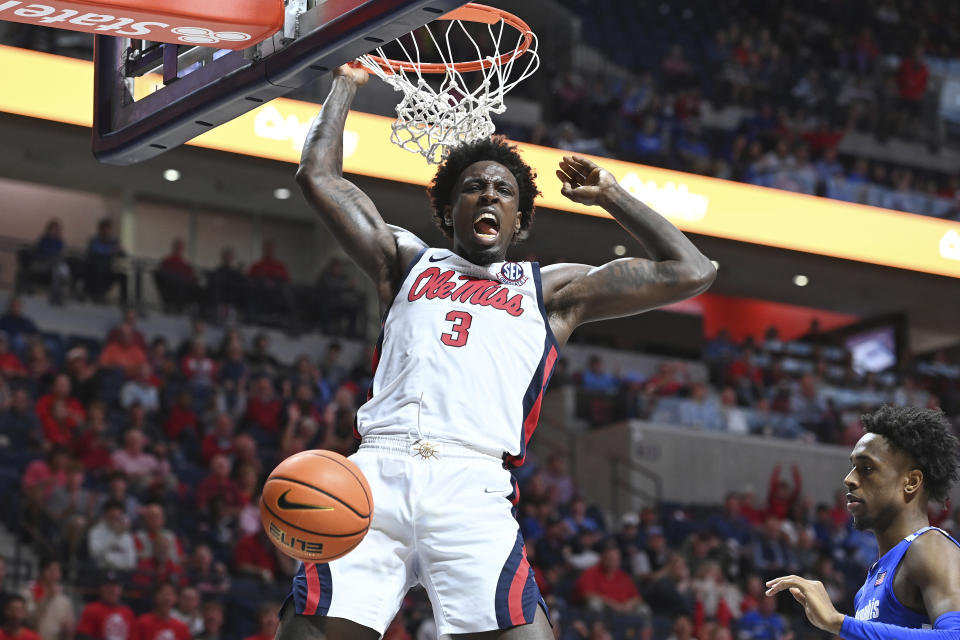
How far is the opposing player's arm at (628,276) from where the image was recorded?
3814 millimetres

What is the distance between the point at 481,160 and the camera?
3992mm

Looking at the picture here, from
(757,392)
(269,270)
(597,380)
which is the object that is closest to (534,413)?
(269,270)

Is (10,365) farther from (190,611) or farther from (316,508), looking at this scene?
(316,508)

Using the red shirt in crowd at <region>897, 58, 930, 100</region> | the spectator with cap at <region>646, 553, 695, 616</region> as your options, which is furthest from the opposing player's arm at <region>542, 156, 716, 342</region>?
the red shirt in crowd at <region>897, 58, 930, 100</region>

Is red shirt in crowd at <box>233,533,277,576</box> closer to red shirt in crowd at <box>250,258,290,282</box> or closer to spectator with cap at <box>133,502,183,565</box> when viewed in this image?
spectator with cap at <box>133,502,183,565</box>

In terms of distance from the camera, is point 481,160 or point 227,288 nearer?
point 481,160

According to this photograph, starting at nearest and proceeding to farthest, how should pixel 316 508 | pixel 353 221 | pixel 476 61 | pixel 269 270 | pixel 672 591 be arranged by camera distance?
1. pixel 316 508
2. pixel 353 221
3. pixel 476 61
4. pixel 672 591
5. pixel 269 270

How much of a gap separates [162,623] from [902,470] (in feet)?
18.9

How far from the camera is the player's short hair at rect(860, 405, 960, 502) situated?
13.4ft


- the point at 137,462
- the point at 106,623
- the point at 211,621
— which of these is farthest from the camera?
the point at 137,462

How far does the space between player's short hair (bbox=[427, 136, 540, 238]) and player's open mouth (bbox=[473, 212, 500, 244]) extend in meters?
0.16

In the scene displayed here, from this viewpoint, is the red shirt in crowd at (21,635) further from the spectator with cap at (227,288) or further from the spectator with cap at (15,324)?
the spectator with cap at (227,288)

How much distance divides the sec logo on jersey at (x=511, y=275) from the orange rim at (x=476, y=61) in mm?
985

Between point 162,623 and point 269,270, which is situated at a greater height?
point 269,270
